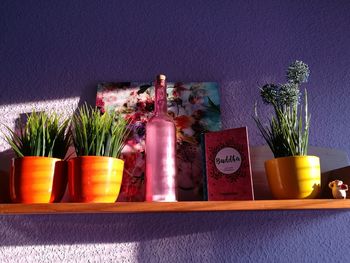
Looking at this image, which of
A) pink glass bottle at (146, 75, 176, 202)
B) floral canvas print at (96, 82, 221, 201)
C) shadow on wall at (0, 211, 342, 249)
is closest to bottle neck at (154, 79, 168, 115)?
pink glass bottle at (146, 75, 176, 202)

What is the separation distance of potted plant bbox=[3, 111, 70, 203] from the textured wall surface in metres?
0.21

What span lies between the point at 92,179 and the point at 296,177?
521 mm

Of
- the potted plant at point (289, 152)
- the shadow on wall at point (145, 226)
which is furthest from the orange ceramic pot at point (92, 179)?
the potted plant at point (289, 152)

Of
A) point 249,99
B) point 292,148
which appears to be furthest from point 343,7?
point 292,148

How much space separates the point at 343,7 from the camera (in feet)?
4.40

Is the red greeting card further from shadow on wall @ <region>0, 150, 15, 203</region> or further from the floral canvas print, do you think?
shadow on wall @ <region>0, 150, 15, 203</region>

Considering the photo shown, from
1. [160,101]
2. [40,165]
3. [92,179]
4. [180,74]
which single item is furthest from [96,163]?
[180,74]

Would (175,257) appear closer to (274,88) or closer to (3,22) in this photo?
(274,88)

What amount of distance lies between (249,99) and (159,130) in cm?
37

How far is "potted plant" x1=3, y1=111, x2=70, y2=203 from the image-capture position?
35.9 inches

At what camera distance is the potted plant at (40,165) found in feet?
2.99

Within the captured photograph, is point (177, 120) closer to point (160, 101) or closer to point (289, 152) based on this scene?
point (160, 101)

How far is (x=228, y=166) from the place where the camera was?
1.00 meters

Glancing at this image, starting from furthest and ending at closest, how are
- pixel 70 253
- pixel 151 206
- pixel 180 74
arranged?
pixel 180 74 → pixel 70 253 → pixel 151 206
